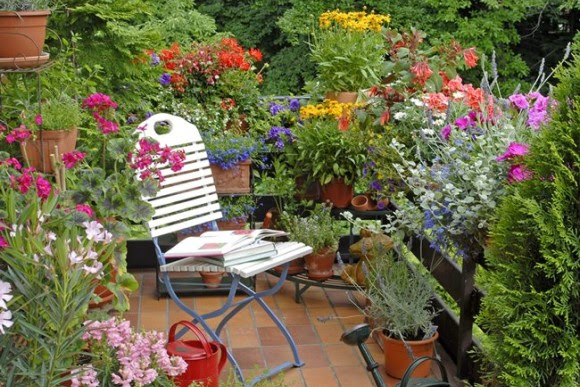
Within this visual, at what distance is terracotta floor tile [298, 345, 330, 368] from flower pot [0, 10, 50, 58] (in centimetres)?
176

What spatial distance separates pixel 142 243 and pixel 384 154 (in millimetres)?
1616

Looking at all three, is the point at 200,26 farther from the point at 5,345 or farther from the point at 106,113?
the point at 5,345

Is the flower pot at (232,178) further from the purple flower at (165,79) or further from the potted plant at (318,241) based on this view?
the purple flower at (165,79)

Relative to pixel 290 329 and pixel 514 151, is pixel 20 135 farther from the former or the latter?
pixel 514 151

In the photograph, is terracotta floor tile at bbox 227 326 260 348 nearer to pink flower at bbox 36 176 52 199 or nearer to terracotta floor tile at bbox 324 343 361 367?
terracotta floor tile at bbox 324 343 361 367

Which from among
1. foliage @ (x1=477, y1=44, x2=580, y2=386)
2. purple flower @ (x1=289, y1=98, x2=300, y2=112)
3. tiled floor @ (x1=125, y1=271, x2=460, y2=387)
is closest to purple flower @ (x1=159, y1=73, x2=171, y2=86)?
purple flower @ (x1=289, y1=98, x2=300, y2=112)

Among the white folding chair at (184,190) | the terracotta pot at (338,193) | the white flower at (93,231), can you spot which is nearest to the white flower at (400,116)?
the terracotta pot at (338,193)

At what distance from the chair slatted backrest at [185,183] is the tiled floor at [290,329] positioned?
45cm

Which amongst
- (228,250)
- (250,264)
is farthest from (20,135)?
(250,264)

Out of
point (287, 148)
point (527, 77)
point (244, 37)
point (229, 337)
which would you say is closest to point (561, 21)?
point (527, 77)

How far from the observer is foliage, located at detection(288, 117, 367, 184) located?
462cm

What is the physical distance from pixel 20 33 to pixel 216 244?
1178 millimetres

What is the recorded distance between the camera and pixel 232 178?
4.87 metres

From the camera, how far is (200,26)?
10.6 m
